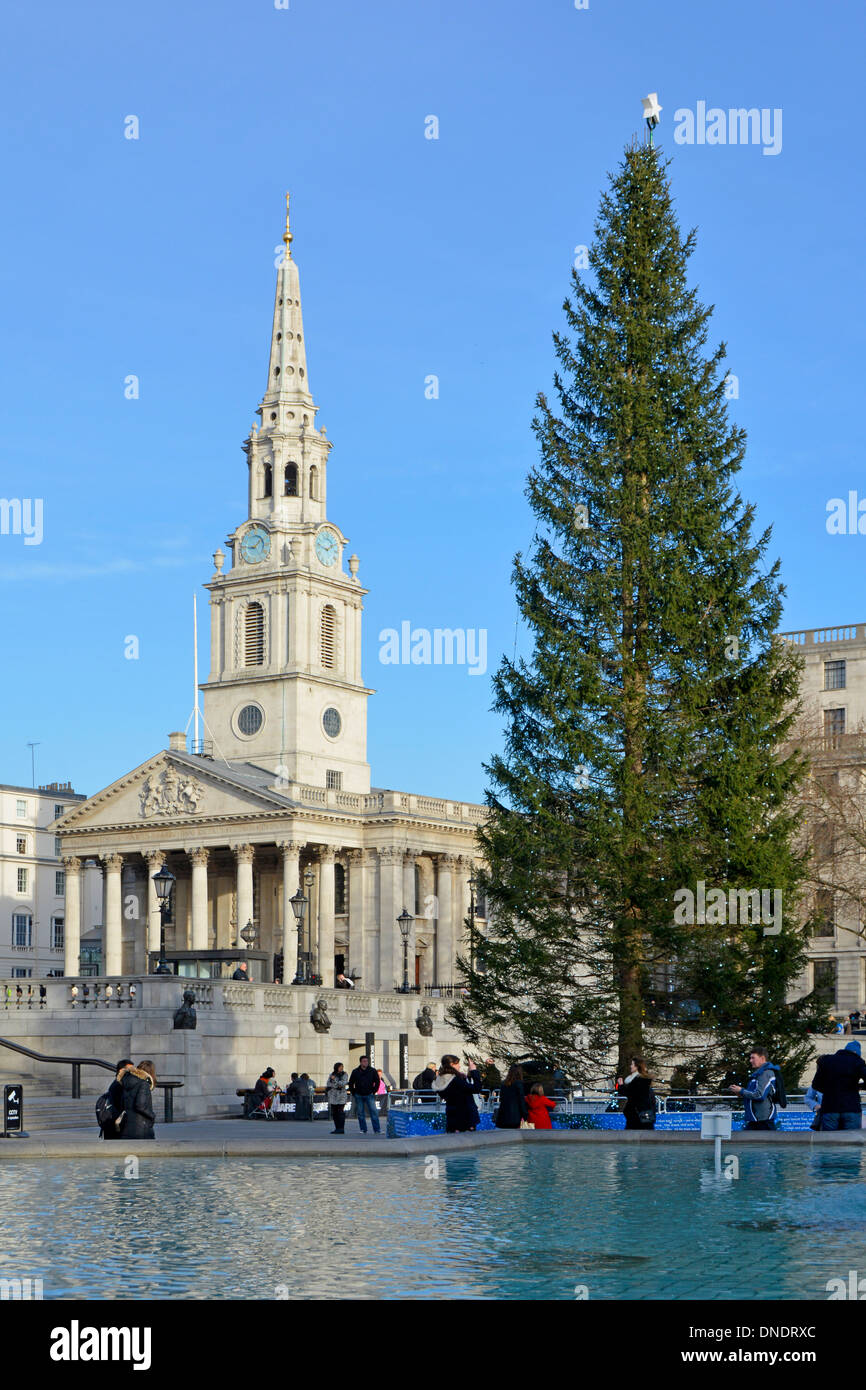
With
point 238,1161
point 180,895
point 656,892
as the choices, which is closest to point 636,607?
point 656,892

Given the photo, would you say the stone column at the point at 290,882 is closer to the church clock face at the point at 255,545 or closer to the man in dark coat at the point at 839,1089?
the church clock face at the point at 255,545

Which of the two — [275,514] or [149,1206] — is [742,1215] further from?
[275,514]

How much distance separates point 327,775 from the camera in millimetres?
95500

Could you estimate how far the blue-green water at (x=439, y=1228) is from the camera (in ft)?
40.3

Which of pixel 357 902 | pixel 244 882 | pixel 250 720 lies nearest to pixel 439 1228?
pixel 244 882

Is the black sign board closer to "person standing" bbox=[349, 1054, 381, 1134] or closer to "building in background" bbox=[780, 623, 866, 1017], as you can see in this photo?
"building in background" bbox=[780, 623, 866, 1017]

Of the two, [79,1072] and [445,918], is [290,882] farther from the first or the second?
[79,1072]

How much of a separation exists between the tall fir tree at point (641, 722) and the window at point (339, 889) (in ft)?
180

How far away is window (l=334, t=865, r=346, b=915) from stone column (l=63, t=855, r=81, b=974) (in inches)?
505

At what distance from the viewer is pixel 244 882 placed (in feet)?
283

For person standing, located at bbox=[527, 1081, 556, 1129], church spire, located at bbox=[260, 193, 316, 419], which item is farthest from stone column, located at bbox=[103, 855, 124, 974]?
person standing, located at bbox=[527, 1081, 556, 1129]

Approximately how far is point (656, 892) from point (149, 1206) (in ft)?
56.1

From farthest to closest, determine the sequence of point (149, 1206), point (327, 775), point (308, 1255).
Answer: point (327, 775) → point (149, 1206) → point (308, 1255)
